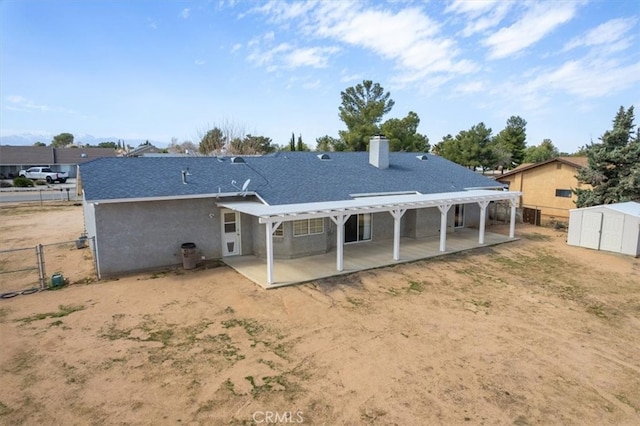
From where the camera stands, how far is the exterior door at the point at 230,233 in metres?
14.9

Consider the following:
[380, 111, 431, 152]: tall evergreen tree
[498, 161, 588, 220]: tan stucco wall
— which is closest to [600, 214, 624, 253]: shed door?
[498, 161, 588, 220]: tan stucco wall

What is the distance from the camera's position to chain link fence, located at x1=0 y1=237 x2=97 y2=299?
460 inches

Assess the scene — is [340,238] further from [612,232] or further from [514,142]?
[514,142]

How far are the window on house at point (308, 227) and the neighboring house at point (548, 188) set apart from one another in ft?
54.8

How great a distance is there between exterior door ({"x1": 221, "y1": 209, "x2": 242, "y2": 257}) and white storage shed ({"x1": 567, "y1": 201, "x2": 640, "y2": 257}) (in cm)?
1616

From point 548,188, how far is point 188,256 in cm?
2489

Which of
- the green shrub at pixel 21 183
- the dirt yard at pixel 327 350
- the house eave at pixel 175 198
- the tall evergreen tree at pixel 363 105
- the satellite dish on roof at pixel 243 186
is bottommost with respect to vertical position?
the dirt yard at pixel 327 350

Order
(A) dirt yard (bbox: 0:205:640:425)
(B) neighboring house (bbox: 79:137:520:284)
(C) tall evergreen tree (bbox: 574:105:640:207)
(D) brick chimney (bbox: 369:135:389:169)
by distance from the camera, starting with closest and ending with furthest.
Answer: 1. (A) dirt yard (bbox: 0:205:640:425)
2. (B) neighboring house (bbox: 79:137:520:284)
3. (C) tall evergreen tree (bbox: 574:105:640:207)
4. (D) brick chimney (bbox: 369:135:389:169)

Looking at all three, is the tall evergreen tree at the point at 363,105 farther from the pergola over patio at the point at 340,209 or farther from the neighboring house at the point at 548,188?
the pergola over patio at the point at 340,209

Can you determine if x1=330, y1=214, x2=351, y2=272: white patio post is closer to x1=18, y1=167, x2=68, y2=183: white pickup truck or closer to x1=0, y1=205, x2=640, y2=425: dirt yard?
x1=0, y1=205, x2=640, y2=425: dirt yard

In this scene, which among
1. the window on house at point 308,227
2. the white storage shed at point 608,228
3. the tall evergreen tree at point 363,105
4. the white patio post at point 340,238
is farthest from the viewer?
the tall evergreen tree at point 363,105

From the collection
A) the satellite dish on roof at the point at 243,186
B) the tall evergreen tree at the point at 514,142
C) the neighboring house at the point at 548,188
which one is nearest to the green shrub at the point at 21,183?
the satellite dish on roof at the point at 243,186

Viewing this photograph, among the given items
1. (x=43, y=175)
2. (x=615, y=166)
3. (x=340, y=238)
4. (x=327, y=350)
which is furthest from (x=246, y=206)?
(x=43, y=175)

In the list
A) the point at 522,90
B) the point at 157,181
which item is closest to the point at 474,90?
the point at 522,90
